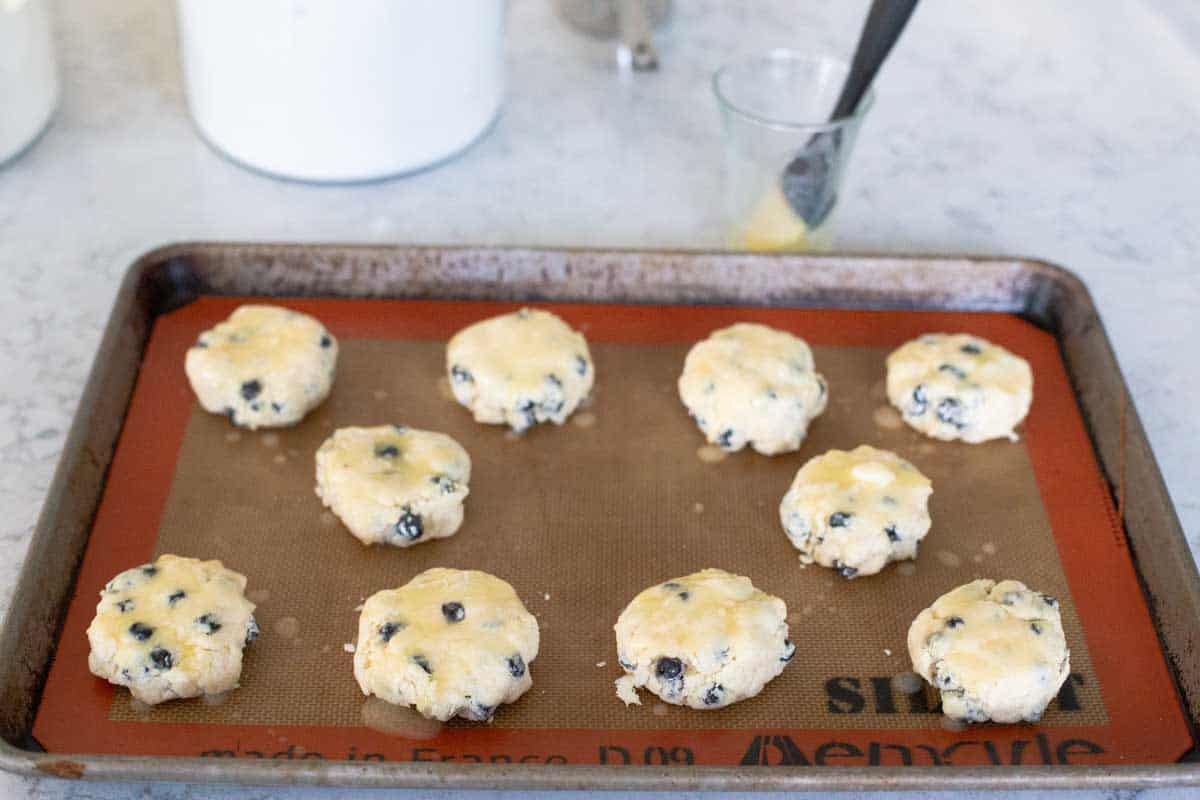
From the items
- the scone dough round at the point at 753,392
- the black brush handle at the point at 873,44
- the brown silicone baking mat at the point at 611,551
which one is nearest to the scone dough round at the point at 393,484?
the brown silicone baking mat at the point at 611,551

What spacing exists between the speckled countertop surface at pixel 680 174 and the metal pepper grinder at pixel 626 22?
0.03 m

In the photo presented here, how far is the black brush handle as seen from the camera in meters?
1.33

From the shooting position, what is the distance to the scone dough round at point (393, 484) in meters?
1.19

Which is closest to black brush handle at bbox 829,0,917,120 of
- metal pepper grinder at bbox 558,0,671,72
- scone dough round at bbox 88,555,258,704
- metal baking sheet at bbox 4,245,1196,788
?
metal baking sheet at bbox 4,245,1196,788

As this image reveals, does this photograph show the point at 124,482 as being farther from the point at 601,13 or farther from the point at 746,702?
the point at 601,13

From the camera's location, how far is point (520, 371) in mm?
1295

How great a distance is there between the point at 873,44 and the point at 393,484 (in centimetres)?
74

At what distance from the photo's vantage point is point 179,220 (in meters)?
1.63

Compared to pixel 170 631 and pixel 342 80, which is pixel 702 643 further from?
pixel 342 80

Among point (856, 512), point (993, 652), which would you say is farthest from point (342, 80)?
point (993, 652)

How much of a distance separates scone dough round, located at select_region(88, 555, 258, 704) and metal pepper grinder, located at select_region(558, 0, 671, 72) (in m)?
1.17

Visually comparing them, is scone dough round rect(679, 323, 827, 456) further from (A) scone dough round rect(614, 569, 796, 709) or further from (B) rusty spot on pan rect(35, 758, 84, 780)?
(B) rusty spot on pan rect(35, 758, 84, 780)

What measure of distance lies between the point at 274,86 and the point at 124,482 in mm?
532

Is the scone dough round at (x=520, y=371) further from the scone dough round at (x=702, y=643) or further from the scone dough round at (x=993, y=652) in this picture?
the scone dough round at (x=993, y=652)
